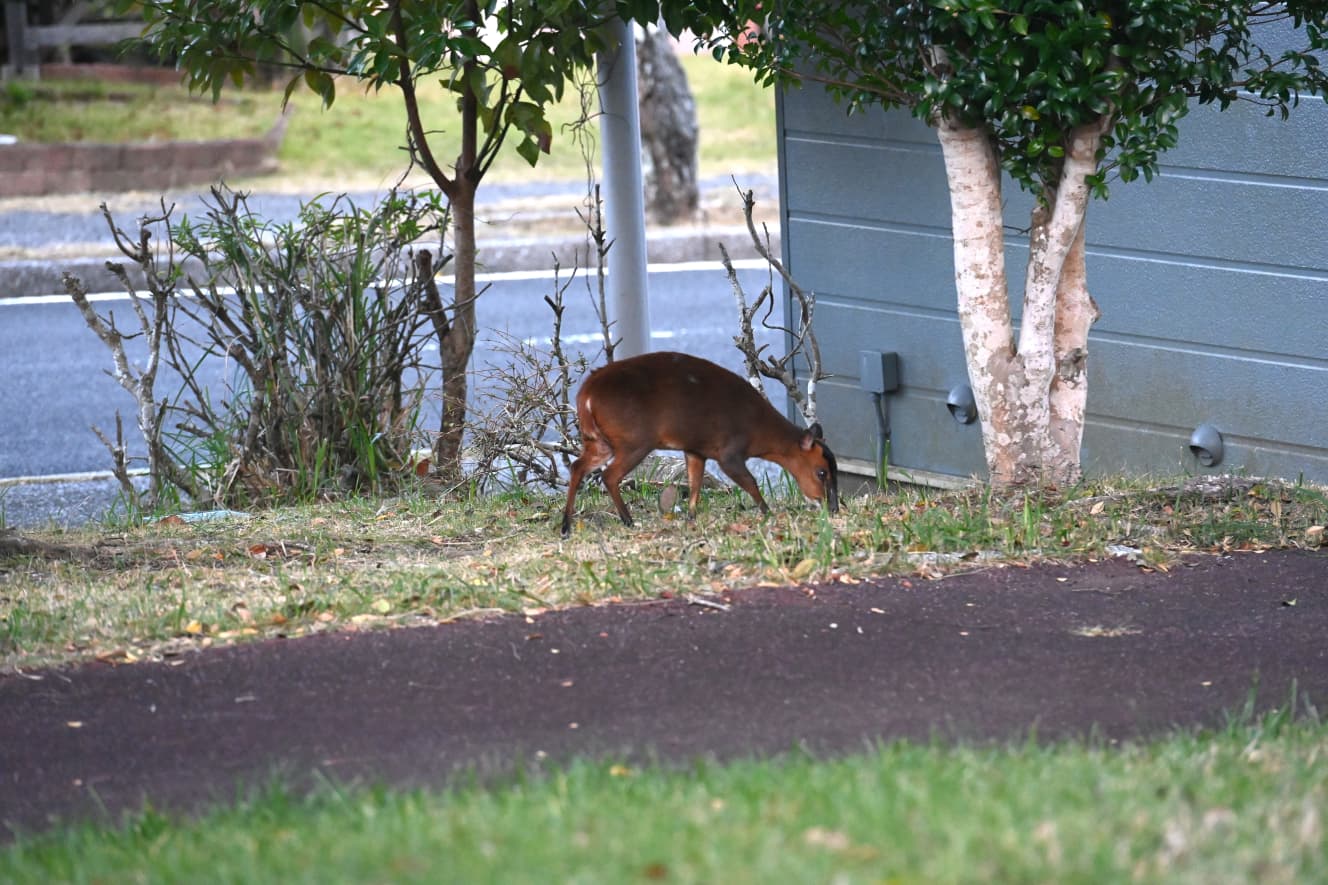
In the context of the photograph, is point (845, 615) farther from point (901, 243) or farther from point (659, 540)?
point (901, 243)

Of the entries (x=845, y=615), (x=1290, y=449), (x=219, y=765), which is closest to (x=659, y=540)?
(x=845, y=615)

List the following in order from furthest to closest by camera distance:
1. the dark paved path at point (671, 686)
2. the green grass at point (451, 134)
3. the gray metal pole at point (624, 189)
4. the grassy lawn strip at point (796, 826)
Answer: the green grass at point (451, 134)
the gray metal pole at point (624, 189)
the dark paved path at point (671, 686)
the grassy lawn strip at point (796, 826)

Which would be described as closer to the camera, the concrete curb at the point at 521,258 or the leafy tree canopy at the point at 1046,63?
the leafy tree canopy at the point at 1046,63

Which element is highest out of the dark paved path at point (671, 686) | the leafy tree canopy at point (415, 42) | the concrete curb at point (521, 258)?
the leafy tree canopy at point (415, 42)

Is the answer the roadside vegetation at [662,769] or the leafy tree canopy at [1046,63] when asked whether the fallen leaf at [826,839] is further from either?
the leafy tree canopy at [1046,63]

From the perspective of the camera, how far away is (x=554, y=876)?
3.30m

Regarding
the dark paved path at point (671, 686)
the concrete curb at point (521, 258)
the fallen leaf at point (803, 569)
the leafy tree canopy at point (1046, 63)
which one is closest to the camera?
the dark paved path at point (671, 686)

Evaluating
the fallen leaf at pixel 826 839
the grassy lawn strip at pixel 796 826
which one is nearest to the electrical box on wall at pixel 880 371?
the grassy lawn strip at pixel 796 826

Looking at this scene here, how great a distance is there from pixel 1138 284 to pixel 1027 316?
1837 millimetres

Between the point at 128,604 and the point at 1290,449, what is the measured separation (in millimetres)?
5274

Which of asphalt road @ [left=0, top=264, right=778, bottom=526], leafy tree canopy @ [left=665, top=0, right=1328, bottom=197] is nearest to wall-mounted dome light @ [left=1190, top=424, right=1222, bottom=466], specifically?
leafy tree canopy @ [left=665, top=0, right=1328, bottom=197]

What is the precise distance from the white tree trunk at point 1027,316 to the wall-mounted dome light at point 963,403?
1982 mm

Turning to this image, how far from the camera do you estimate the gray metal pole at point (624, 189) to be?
8.80 meters

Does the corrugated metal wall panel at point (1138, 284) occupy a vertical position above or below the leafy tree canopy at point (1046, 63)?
below
